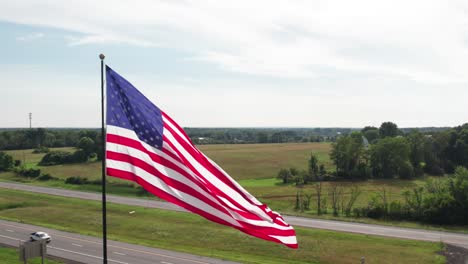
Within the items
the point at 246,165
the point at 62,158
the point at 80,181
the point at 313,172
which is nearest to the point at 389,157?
the point at 313,172

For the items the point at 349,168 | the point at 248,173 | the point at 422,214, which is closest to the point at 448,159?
the point at 349,168

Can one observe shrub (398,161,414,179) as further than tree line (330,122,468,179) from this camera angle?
Yes

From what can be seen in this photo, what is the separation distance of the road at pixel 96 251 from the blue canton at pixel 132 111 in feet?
67.9

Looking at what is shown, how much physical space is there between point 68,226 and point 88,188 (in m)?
29.9

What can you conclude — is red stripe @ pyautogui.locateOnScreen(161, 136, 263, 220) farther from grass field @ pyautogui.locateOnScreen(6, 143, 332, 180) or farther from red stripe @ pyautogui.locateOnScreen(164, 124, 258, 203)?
grass field @ pyautogui.locateOnScreen(6, 143, 332, 180)

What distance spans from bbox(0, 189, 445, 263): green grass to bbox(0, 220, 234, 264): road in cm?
162

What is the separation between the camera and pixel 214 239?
124ft

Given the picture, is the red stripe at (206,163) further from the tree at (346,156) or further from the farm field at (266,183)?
the tree at (346,156)

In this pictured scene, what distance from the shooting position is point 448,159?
352ft

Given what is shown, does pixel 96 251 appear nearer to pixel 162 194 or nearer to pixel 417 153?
pixel 162 194

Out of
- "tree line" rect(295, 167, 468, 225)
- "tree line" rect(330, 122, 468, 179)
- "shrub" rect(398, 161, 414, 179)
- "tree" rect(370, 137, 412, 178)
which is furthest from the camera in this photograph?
"tree" rect(370, 137, 412, 178)

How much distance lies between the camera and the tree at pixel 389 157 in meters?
93.0

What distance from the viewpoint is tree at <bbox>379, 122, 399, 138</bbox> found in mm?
164875

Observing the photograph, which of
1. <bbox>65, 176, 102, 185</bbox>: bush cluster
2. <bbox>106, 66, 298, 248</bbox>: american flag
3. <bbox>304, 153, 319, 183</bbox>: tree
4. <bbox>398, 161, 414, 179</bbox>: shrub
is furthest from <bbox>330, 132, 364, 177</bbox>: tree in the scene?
<bbox>106, 66, 298, 248</bbox>: american flag
